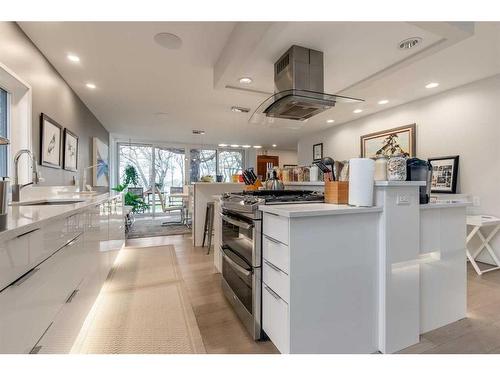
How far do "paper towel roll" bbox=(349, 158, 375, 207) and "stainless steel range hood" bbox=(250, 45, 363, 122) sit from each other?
947 millimetres

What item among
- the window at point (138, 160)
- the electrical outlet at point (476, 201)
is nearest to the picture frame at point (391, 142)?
the electrical outlet at point (476, 201)

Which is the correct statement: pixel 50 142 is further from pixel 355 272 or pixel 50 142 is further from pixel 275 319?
pixel 355 272

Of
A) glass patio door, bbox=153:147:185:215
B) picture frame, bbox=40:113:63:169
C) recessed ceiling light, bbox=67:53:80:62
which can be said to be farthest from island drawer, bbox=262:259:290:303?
glass patio door, bbox=153:147:185:215

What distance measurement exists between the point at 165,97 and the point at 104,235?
2351 millimetres

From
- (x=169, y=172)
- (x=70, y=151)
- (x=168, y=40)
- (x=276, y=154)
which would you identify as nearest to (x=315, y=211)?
(x=168, y=40)

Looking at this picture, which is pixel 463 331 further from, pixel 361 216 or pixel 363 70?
pixel 363 70

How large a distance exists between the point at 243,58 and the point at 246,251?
1.59m

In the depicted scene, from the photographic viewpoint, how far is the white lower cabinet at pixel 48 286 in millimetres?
807

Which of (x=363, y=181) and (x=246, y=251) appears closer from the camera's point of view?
(x=363, y=181)

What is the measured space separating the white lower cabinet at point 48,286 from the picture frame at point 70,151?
1890mm

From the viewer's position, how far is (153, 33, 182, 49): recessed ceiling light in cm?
214

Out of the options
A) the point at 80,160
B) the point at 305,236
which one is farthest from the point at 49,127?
the point at 305,236

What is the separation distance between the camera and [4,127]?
2.08 meters
